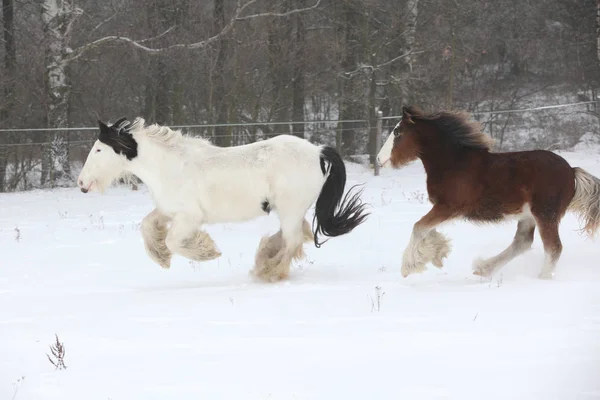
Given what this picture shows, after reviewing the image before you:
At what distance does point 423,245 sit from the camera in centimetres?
643

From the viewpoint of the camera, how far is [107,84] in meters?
17.4

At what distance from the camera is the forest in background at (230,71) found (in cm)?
1608

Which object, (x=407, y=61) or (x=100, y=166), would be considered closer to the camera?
(x=100, y=166)

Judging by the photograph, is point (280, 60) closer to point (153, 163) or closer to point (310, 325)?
point (153, 163)

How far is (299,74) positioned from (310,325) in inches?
554

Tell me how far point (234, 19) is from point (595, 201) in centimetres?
1091

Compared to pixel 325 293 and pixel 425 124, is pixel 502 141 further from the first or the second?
pixel 325 293

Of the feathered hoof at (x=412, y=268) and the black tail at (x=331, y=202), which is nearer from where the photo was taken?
the feathered hoof at (x=412, y=268)

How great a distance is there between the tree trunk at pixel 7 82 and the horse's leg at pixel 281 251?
399 inches

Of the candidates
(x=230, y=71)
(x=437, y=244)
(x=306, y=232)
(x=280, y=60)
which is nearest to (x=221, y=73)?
(x=230, y=71)

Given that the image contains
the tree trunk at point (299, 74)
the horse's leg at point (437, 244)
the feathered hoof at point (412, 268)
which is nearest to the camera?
the feathered hoof at point (412, 268)

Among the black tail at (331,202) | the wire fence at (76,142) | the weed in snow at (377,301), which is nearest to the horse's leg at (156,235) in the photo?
the black tail at (331,202)

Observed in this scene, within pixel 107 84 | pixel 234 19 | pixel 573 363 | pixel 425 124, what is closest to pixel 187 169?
pixel 425 124

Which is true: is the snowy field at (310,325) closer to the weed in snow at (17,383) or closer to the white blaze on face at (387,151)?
the weed in snow at (17,383)
